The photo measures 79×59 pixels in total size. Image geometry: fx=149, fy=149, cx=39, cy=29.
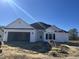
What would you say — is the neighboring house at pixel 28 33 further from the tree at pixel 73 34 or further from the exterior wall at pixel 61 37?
the tree at pixel 73 34

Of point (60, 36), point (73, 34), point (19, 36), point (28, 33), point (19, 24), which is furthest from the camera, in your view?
point (73, 34)

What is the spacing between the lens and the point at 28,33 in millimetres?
34625

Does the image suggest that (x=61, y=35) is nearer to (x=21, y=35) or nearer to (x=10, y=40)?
(x=21, y=35)

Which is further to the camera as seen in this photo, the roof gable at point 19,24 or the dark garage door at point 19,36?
the dark garage door at point 19,36

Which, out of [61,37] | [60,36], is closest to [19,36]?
[60,36]

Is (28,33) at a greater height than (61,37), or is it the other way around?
(28,33)

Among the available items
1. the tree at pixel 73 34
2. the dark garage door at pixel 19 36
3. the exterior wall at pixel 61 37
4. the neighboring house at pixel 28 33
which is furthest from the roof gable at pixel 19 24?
the tree at pixel 73 34

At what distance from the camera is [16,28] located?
3444 centimetres

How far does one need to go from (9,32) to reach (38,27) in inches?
295

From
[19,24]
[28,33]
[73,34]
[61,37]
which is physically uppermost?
[19,24]

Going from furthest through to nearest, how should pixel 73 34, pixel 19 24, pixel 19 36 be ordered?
pixel 73 34 < pixel 19 36 < pixel 19 24

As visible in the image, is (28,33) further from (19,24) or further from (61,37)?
(61,37)

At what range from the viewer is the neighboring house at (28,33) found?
3425 cm

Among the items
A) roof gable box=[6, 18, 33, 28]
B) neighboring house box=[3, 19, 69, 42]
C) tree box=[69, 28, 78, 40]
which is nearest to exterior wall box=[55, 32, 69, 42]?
neighboring house box=[3, 19, 69, 42]
